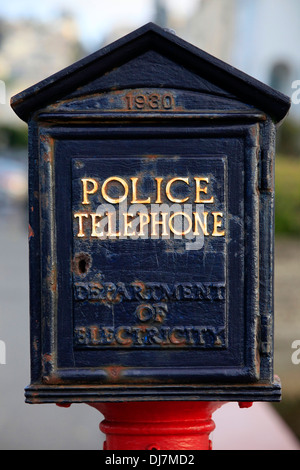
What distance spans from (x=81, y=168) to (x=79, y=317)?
0.41 metres

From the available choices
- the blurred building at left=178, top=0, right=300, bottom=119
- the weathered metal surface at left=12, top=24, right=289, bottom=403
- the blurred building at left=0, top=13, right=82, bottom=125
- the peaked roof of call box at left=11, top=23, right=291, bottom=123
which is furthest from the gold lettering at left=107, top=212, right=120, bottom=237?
the blurred building at left=0, top=13, right=82, bottom=125

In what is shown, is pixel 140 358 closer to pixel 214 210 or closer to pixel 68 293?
pixel 68 293

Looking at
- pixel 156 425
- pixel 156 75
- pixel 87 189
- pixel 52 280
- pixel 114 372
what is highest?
pixel 156 75

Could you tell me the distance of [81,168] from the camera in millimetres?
1949

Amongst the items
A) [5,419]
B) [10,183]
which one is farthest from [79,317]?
[10,183]

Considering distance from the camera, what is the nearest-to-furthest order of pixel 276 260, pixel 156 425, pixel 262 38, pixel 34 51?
pixel 156 425, pixel 276 260, pixel 262 38, pixel 34 51

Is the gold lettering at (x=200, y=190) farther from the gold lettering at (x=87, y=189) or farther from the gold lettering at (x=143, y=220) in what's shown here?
the gold lettering at (x=87, y=189)

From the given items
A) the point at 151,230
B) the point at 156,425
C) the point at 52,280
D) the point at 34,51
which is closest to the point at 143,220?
the point at 151,230

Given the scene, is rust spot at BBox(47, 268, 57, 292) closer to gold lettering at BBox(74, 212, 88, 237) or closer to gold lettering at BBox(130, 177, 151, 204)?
gold lettering at BBox(74, 212, 88, 237)

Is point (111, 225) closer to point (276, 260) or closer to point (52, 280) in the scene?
point (52, 280)

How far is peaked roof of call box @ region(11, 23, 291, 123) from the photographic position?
1.89 metres

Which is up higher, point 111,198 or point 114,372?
point 111,198

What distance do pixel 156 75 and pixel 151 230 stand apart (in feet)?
1.38

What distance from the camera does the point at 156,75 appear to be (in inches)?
77.0
